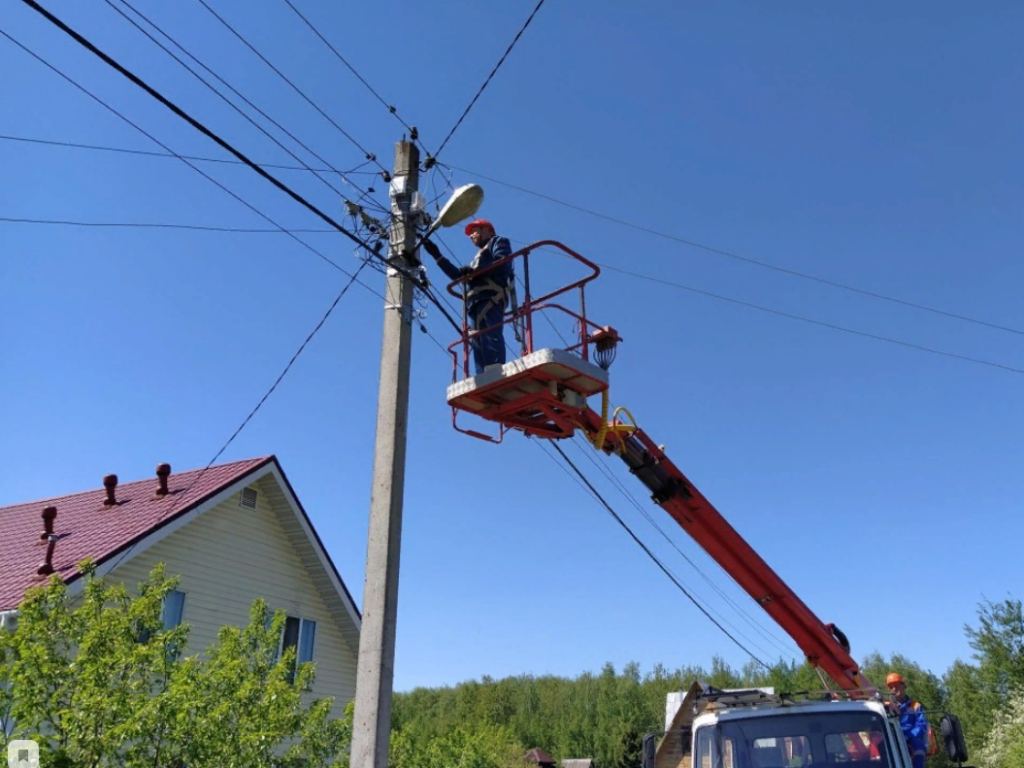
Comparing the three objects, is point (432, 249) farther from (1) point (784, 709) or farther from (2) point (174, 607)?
(2) point (174, 607)

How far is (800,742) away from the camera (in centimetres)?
709

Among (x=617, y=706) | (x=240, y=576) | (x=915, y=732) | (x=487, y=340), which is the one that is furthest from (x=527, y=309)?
(x=617, y=706)

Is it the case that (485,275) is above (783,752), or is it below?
above

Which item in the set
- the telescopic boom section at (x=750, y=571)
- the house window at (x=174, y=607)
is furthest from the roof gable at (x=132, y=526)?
the telescopic boom section at (x=750, y=571)

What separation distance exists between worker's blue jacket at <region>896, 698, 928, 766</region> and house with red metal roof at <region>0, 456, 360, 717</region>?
10.3 meters

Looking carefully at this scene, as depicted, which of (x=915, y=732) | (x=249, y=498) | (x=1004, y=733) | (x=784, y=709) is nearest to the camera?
(x=784, y=709)

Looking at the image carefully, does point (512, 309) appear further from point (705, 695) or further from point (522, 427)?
point (705, 695)

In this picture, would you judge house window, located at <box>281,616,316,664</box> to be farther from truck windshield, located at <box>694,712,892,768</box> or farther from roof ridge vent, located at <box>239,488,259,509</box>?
truck windshield, located at <box>694,712,892,768</box>

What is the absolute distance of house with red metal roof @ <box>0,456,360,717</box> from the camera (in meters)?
13.7

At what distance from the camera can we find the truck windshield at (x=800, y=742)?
22.8 ft

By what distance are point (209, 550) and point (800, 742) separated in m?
11.4

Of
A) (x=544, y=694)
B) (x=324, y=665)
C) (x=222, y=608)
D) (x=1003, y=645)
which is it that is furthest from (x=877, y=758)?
(x=544, y=694)

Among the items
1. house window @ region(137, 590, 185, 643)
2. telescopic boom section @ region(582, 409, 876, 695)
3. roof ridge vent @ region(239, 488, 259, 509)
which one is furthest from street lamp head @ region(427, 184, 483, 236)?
roof ridge vent @ region(239, 488, 259, 509)

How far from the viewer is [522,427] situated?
8922mm
